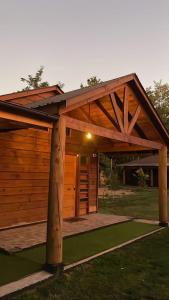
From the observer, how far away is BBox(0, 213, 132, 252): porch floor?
6383mm

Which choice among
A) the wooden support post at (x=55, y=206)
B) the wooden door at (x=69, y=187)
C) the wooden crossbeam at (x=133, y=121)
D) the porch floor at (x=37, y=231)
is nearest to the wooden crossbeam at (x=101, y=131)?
the wooden crossbeam at (x=133, y=121)

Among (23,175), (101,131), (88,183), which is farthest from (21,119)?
(88,183)

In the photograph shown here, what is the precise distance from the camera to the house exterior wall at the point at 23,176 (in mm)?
7840

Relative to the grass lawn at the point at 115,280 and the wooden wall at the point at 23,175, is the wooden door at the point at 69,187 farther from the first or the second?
the grass lawn at the point at 115,280

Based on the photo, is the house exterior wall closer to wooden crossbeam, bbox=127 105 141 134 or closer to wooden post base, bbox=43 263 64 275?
wooden crossbeam, bbox=127 105 141 134

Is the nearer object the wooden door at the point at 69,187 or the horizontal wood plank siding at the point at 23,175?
the horizontal wood plank siding at the point at 23,175

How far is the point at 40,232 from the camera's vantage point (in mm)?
7660

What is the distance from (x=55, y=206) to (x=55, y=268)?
1078mm

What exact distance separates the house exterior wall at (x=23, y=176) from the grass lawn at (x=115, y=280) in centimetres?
341

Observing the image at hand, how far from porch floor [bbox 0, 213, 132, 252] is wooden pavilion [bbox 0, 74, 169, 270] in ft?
2.76

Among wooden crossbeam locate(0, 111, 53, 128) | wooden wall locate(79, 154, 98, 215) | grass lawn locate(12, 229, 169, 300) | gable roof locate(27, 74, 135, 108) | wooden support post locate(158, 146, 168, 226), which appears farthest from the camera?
wooden wall locate(79, 154, 98, 215)

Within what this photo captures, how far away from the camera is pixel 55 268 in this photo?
4824 mm

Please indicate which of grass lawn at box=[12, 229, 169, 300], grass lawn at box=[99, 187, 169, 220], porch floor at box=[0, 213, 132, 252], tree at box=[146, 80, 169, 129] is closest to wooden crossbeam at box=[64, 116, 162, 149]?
grass lawn at box=[12, 229, 169, 300]

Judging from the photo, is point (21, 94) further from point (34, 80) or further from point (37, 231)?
point (34, 80)
